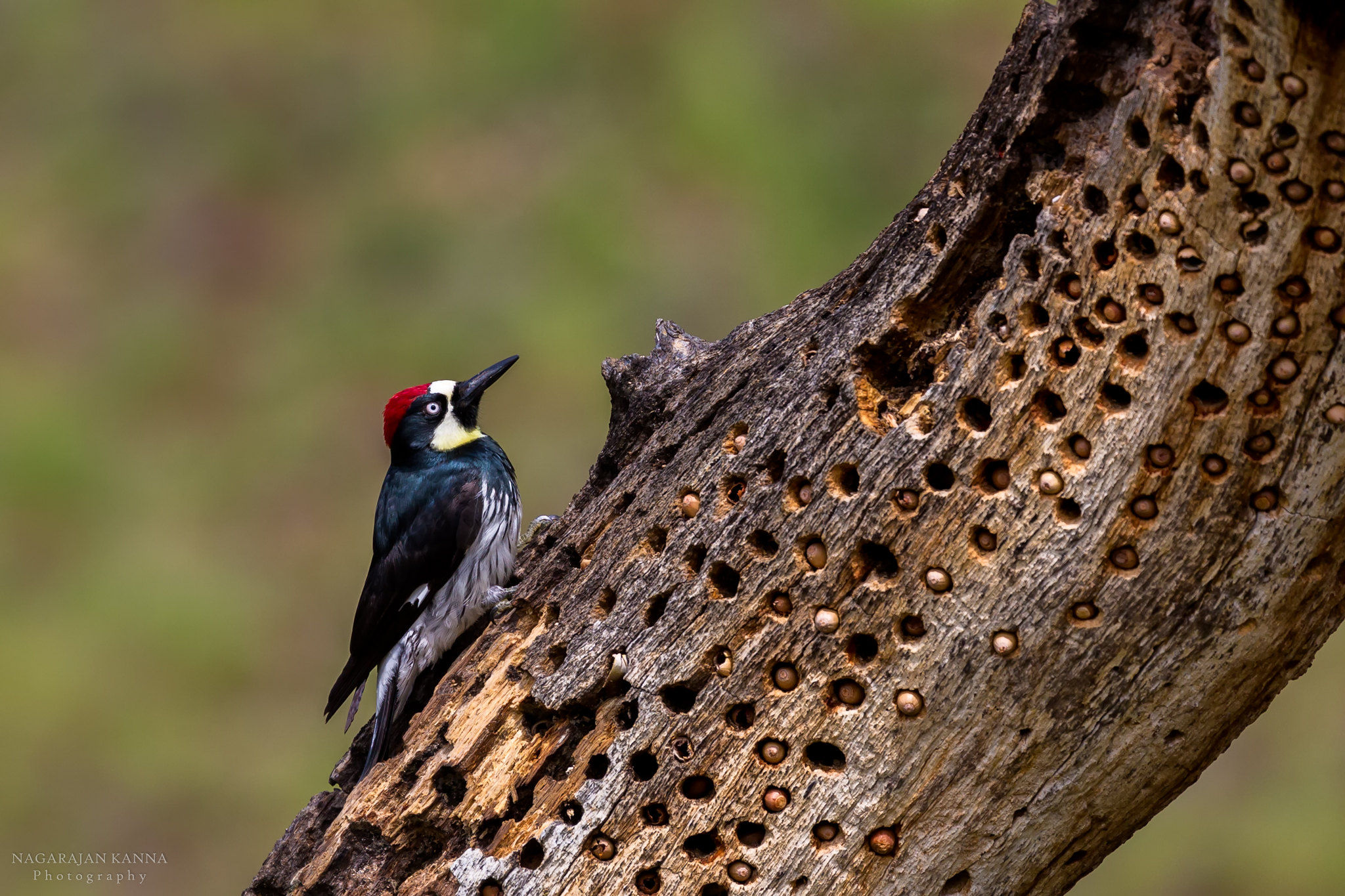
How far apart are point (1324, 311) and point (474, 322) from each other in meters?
5.80

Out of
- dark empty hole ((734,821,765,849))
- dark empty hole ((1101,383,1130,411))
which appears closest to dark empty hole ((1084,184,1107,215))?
dark empty hole ((1101,383,1130,411))

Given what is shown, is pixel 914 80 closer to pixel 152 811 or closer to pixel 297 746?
pixel 297 746

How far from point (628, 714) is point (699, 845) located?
1.01 ft

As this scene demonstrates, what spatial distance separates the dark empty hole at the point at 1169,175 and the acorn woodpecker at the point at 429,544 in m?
1.98

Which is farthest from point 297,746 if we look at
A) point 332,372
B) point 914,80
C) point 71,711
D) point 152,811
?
point 914,80

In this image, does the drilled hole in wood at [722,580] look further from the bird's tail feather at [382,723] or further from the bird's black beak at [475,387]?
the bird's black beak at [475,387]

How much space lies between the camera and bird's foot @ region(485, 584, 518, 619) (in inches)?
125

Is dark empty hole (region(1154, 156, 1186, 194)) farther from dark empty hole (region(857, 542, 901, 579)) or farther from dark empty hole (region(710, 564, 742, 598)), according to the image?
dark empty hole (region(710, 564, 742, 598))

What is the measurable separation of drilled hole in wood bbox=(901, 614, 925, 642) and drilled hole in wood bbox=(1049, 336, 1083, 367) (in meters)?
0.56

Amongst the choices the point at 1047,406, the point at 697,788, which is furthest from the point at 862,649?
the point at 1047,406

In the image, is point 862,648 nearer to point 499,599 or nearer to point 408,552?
point 499,599

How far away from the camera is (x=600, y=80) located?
8.37 m

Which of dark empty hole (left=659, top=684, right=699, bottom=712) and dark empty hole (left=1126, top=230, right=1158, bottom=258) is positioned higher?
dark empty hole (left=1126, top=230, right=1158, bottom=258)

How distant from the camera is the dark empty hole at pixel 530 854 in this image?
9.09 feet
